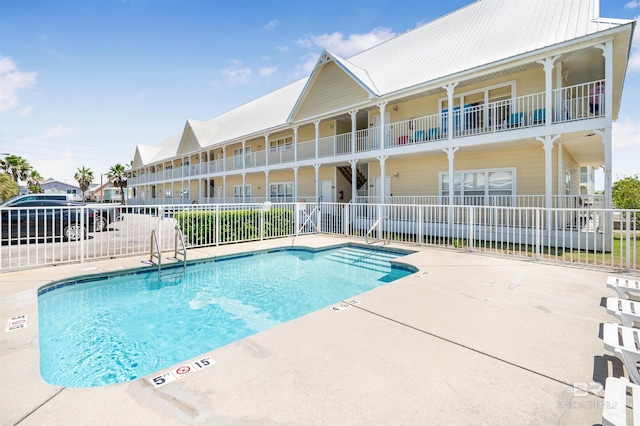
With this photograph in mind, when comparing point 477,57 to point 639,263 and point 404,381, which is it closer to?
point 639,263

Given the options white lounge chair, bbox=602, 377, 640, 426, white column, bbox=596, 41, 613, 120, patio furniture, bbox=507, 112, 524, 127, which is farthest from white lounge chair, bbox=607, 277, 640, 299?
patio furniture, bbox=507, 112, 524, 127

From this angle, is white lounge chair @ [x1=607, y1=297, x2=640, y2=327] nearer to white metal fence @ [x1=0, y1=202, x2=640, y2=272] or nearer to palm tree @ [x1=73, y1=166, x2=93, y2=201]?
white metal fence @ [x1=0, y1=202, x2=640, y2=272]

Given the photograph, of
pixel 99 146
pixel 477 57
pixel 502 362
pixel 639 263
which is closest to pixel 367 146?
pixel 477 57

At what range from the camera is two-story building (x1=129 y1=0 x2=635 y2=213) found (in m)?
10.3

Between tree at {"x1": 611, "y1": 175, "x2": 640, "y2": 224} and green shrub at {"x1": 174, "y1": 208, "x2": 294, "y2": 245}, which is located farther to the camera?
tree at {"x1": 611, "y1": 175, "x2": 640, "y2": 224}

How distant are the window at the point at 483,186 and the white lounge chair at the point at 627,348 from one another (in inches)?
408

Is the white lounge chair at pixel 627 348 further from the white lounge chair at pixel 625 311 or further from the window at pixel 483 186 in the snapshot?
the window at pixel 483 186

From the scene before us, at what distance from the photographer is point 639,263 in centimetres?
752

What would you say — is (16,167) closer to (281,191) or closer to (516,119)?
(281,191)

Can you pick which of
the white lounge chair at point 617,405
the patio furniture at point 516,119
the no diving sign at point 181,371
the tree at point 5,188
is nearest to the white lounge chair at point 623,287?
the white lounge chair at point 617,405

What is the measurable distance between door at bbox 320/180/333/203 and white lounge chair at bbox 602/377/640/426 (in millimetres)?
18536

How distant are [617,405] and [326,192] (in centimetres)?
1924

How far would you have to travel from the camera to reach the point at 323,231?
46.1 feet

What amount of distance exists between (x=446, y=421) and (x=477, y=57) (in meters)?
14.1
